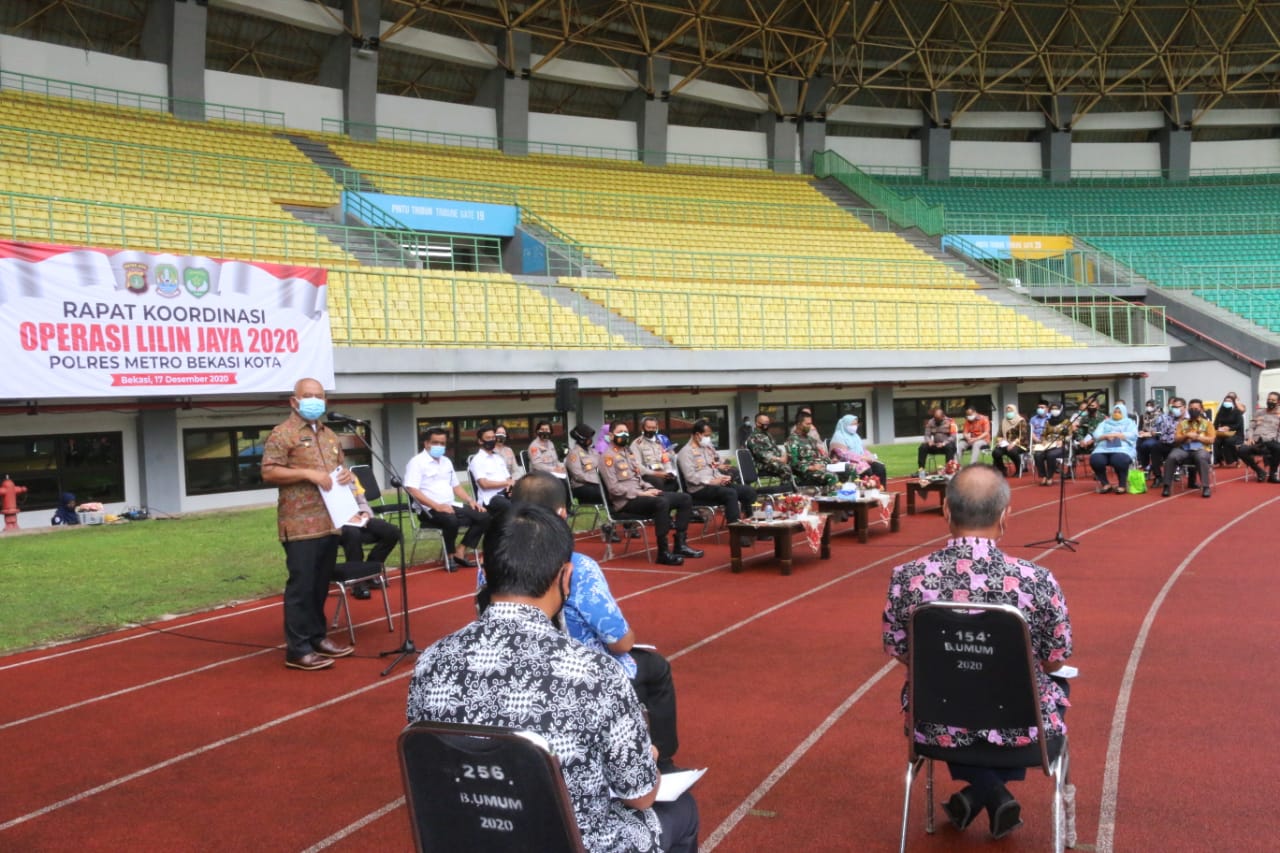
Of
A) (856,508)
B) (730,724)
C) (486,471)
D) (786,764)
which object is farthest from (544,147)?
(786,764)

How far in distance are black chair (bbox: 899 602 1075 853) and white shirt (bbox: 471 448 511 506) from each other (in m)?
7.30

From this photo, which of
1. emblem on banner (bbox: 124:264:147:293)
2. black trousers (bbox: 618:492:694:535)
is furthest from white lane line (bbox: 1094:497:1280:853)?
emblem on banner (bbox: 124:264:147:293)

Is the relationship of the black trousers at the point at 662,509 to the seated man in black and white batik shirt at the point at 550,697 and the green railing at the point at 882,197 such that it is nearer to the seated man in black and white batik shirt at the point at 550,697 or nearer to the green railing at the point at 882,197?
the seated man in black and white batik shirt at the point at 550,697

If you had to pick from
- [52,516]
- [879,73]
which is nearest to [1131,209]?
[879,73]

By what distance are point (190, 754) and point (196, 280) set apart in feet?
29.5

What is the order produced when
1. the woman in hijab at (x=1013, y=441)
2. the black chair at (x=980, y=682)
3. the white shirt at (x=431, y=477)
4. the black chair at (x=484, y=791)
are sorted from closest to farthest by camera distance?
the black chair at (x=484, y=791), the black chair at (x=980, y=682), the white shirt at (x=431, y=477), the woman in hijab at (x=1013, y=441)

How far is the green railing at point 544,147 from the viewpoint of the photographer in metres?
27.3

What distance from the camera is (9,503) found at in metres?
12.6

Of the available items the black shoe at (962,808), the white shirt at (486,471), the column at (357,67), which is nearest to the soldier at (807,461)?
the white shirt at (486,471)

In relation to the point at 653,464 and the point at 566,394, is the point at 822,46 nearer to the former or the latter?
the point at 566,394

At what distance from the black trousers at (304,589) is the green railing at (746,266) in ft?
52.8

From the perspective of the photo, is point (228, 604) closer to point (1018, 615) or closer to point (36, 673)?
point (36, 673)

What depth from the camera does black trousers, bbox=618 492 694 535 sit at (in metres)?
9.73

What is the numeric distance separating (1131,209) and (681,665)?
118 ft
